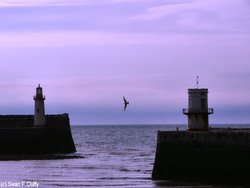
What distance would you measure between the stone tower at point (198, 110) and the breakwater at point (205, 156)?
5.42ft

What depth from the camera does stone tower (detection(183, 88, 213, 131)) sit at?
106 feet

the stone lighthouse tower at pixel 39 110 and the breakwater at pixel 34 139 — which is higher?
the stone lighthouse tower at pixel 39 110

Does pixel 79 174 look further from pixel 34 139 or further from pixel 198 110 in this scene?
pixel 34 139

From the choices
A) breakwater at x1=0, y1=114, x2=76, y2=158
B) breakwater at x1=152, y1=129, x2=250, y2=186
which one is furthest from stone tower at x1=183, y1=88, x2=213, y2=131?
breakwater at x1=0, y1=114, x2=76, y2=158

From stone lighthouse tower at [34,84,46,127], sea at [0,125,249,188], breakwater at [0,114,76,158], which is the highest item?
stone lighthouse tower at [34,84,46,127]

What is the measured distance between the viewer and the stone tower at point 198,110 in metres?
32.2

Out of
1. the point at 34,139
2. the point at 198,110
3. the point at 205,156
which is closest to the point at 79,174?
the point at 198,110

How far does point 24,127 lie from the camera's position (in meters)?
56.9

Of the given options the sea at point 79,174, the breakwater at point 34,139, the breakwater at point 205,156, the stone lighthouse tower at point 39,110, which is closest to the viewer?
the breakwater at point 205,156

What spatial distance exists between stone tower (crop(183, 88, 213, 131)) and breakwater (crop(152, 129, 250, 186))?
1651 mm

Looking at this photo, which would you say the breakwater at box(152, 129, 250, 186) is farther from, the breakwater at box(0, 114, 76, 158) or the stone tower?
the breakwater at box(0, 114, 76, 158)

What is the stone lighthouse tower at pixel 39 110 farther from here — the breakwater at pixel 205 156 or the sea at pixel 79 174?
the breakwater at pixel 205 156

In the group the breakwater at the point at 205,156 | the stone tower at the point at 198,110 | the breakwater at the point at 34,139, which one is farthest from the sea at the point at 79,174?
the breakwater at the point at 34,139

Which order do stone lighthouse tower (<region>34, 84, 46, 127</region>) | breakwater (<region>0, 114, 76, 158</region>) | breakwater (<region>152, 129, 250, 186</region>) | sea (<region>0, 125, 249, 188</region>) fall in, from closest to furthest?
breakwater (<region>152, 129, 250, 186</region>)
sea (<region>0, 125, 249, 188</region>)
breakwater (<region>0, 114, 76, 158</region>)
stone lighthouse tower (<region>34, 84, 46, 127</region>)
